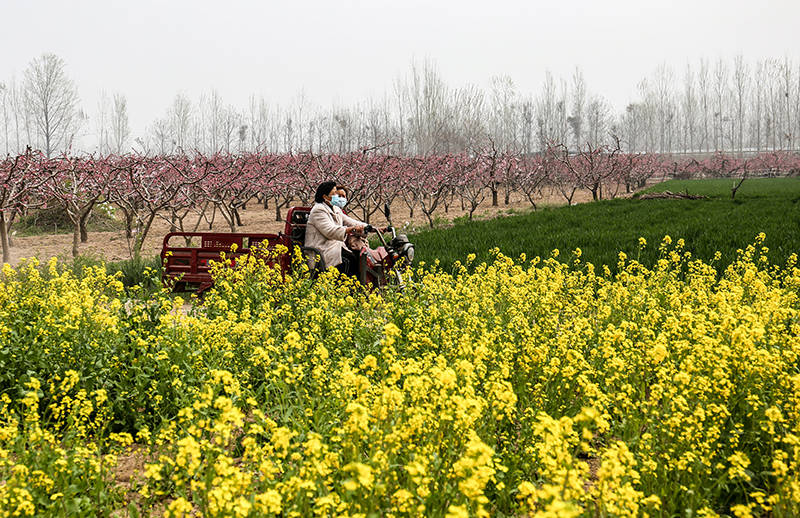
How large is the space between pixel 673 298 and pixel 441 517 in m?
4.20

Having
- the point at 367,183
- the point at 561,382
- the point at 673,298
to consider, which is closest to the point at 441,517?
the point at 561,382

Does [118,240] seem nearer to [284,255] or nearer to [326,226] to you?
[284,255]

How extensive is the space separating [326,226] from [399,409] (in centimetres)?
470

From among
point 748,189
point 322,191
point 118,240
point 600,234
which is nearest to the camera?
point 322,191

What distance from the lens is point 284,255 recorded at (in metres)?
7.71

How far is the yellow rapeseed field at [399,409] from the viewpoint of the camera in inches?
97.4

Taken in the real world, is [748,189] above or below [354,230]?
above

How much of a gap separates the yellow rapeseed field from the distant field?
387 centimetres

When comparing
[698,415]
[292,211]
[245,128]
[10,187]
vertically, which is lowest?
[698,415]

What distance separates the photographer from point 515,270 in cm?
829

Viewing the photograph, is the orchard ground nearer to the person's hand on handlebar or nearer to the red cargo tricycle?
the red cargo tricycle

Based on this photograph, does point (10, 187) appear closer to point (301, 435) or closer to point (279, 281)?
Result: point (279, 281)

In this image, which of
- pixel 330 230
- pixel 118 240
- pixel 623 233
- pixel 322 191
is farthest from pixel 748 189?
pixel 330 230

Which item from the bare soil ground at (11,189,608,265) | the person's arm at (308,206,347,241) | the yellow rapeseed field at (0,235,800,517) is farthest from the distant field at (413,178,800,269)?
the yellow rapeseed field at (0,235,800,517)
